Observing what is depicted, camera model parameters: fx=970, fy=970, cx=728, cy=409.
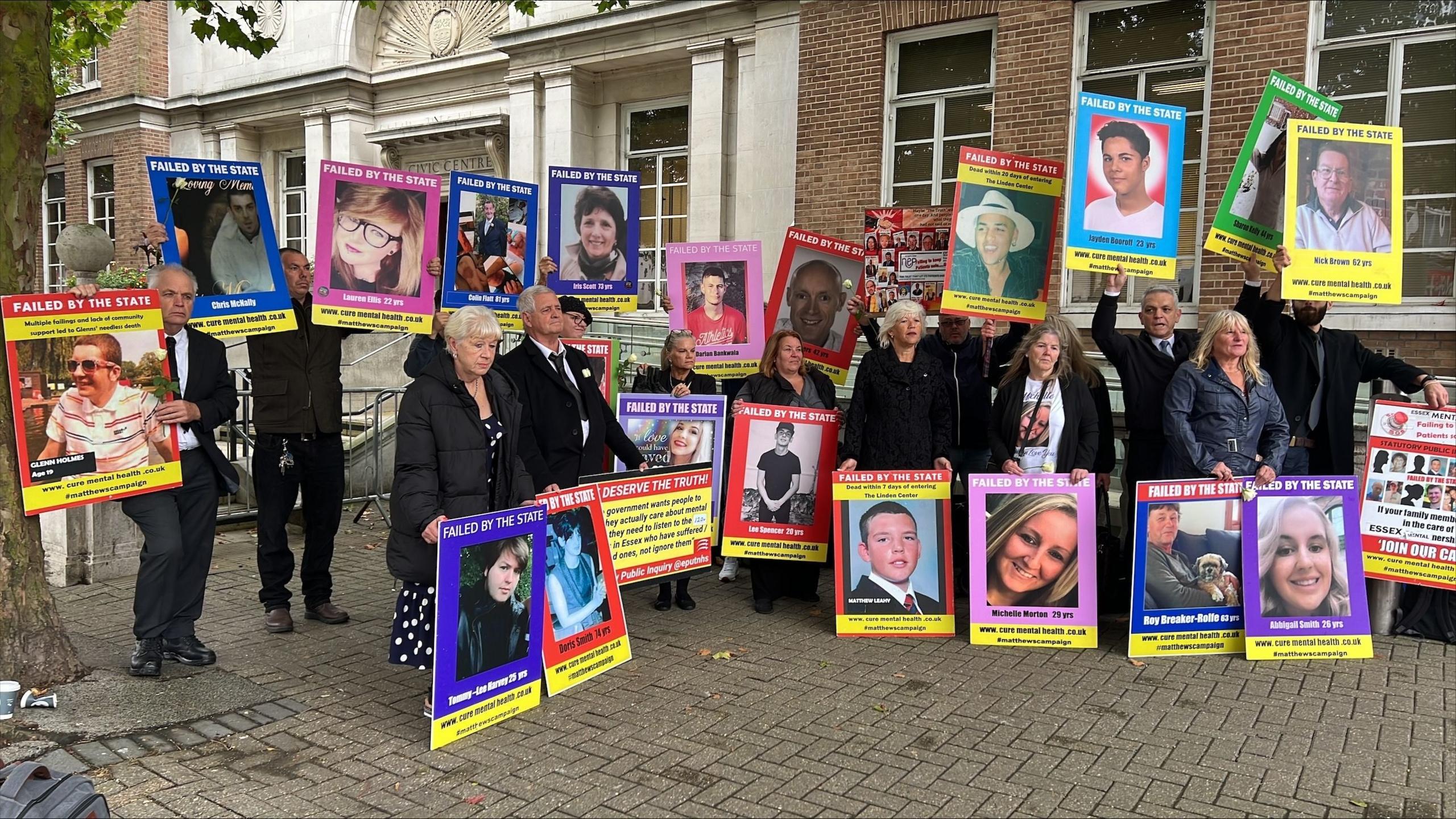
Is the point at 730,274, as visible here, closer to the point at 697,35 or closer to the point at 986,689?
the point at 986,689

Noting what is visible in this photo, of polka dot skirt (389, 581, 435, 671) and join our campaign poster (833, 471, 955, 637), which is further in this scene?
join our campaign poster (833, 471, 955, 637)

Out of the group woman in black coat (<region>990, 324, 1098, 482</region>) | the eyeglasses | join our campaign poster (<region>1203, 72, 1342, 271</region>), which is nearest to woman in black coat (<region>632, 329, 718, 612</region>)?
the eyeglasses

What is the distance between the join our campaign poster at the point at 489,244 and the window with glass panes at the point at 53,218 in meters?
20.0

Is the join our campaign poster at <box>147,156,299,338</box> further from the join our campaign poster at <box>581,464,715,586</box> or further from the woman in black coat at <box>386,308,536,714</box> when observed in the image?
the join our campaign poster at <box>581,464,715,586</box>

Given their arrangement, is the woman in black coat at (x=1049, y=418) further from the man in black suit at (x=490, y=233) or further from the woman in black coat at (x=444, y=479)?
the man in black suit at (x=490, y=233)

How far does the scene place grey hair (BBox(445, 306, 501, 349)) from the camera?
171 inches

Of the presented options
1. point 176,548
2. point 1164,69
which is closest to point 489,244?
point 176,548

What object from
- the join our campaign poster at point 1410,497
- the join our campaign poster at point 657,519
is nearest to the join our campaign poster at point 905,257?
the join our campaign poster at point 657,519

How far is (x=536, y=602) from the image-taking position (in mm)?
4582

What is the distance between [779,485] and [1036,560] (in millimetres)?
1679

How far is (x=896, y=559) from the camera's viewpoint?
5859mm

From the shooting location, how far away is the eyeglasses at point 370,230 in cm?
582

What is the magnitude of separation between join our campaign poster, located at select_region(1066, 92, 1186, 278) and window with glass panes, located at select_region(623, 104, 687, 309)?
8772mm

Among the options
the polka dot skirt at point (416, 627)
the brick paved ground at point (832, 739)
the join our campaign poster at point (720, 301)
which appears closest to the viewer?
the brick paved ground at point (832, 739)
